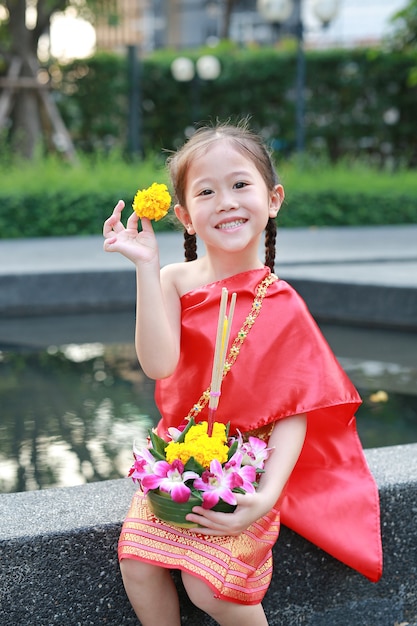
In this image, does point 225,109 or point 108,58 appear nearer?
point 108,58

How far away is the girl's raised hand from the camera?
1.88m

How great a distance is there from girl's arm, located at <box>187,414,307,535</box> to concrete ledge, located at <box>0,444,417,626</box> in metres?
0.25

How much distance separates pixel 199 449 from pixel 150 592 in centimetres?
39

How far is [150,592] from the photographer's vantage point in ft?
6.13

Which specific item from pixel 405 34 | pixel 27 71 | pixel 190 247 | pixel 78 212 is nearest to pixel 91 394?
pixel 190 247

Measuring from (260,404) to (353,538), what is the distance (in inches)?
16.4

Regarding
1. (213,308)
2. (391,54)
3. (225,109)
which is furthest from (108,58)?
(213,308)

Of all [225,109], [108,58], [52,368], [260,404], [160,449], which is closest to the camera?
[160,449]

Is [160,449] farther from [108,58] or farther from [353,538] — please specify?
[108,58]

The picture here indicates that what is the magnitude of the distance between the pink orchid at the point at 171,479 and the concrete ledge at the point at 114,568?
0.31 meters

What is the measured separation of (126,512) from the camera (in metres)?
2.01

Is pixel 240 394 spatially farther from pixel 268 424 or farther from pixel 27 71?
pixel 27 71

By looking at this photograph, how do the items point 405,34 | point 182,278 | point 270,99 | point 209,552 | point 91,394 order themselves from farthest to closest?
point 270,99, point 405,34, point 91,394, point 182,278, point 209,552

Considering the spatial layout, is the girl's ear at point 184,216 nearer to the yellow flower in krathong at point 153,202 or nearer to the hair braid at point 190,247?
the hair braid at point 190,247
